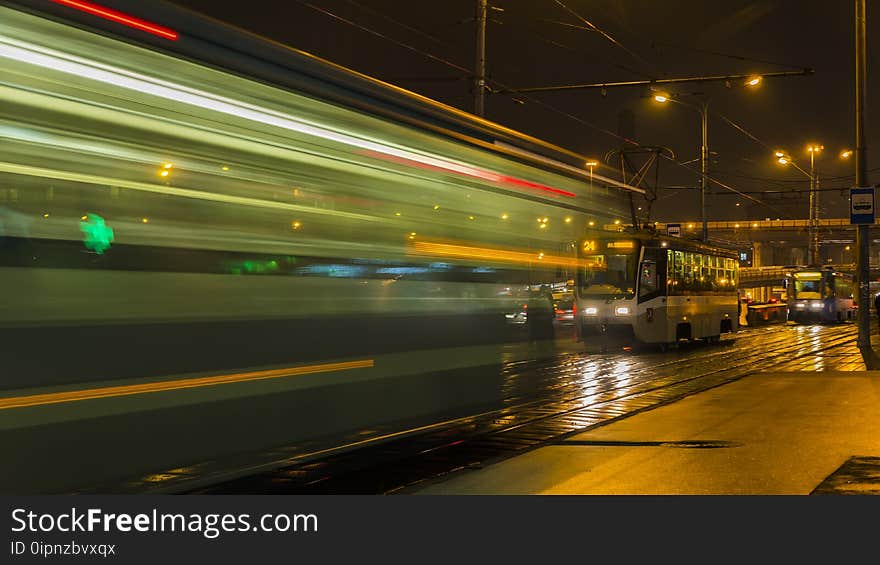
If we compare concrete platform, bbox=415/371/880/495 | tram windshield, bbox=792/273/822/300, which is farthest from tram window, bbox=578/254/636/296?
tram windshield, bbox=792/273/822/300

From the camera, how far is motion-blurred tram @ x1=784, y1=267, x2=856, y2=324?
47219 millimetres

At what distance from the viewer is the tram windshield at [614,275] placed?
21109 millimetres

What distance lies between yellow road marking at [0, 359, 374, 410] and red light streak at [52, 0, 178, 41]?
2.57 m

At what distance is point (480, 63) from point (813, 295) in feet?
106

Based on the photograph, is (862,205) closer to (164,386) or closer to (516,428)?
(516,428)

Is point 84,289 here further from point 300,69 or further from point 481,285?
point 481,285

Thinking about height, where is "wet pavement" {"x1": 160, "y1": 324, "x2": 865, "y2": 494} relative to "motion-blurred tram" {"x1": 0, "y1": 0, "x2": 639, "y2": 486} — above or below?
below

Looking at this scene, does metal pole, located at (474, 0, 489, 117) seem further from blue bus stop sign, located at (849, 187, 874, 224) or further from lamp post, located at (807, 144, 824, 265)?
lamp post, located at (807, 144, 824, 265)

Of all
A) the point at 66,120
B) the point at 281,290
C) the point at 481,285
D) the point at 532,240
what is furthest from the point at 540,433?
the point at 66,120

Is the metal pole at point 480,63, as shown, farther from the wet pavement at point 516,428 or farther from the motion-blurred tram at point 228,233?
the motion-blurred tram at point 228,233

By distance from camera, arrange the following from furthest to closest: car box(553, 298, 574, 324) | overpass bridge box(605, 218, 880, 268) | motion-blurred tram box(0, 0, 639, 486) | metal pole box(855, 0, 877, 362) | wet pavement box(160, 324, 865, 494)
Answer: overpass bridge box(605, 218, 880, 268), car box(553, 298, 574, 324), metal pole box(855, 0, 877, 362), wet pavement box(160, 324, 865, 494), motion-blurred tram box(0, 0, 639, 486)

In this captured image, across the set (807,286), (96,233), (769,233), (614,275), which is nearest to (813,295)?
(807,286)

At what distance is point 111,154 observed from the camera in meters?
6.53

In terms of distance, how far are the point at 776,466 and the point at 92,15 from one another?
6.45 m
